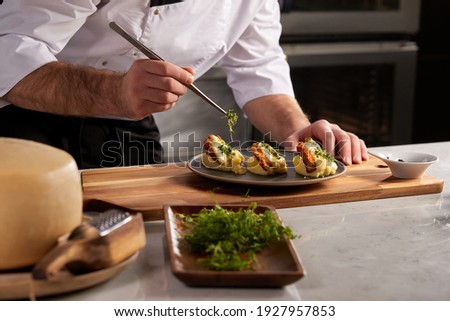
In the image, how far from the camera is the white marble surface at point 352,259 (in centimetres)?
117

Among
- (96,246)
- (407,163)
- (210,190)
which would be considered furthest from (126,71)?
(96,246)

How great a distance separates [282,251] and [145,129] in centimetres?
130

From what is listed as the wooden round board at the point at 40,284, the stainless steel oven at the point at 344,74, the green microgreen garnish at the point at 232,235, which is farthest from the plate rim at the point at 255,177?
the stainless steel oven at the point at 344,74

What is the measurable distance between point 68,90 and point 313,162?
69 cm

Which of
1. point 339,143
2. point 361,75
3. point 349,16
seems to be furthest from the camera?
point 361,75

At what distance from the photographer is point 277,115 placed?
2336 millimetres

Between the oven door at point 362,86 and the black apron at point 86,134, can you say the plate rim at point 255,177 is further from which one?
the oven door at point 362,86

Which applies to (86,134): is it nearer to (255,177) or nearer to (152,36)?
(152,36)

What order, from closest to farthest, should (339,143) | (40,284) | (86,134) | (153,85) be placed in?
(40,284), (153,85), (339,143), (86,134)

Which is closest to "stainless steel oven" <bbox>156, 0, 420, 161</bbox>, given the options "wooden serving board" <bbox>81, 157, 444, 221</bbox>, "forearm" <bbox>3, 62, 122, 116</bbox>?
"forearm" <bbox>3, 62, 122, 116</bbox>

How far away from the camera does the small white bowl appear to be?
175 centimetres

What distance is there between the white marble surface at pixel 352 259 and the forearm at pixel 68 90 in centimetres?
52

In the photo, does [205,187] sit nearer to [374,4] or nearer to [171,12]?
[171,12]

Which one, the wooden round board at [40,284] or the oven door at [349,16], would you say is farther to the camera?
the oven door at [349,16]
